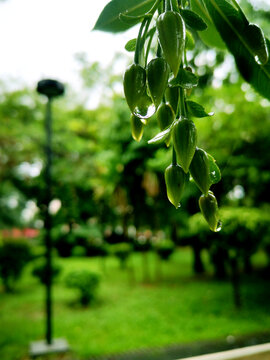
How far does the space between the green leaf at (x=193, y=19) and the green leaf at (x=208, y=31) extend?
81mm

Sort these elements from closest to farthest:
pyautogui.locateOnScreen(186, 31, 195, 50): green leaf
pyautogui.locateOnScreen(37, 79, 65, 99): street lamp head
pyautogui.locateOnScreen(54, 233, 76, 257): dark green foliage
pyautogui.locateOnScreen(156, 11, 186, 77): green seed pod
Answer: pyautogui.locateOnScreen(156, 11, 186, 77): green seed pod, pyautogui.locateOnScreen(186, 31, 195, 50): green leaf, pyautogui.locateOnScreen(37, 79, 65, 99): street lamp head, pyautogui.locateOnScreen(54, 233, 76, 257): dark green foliage

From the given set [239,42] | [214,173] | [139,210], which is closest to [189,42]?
[239,42]

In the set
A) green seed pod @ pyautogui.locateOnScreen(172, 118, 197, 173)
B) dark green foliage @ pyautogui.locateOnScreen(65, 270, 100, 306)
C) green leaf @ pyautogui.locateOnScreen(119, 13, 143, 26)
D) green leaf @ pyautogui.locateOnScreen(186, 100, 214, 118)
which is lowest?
dark green foliage @ pyautogui.locateOnScreen(65, 270, 100, 306)

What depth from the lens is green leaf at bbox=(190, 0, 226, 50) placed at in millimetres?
396

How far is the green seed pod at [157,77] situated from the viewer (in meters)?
0.31

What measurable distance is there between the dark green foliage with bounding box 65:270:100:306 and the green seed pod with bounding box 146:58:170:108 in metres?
4.81

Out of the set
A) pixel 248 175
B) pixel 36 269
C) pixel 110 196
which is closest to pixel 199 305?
pixel 248 175

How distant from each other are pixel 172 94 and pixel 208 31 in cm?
18

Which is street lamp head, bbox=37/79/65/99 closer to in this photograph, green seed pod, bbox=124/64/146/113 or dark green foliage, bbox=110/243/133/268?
green seed pod, bbox=124/64/146/113

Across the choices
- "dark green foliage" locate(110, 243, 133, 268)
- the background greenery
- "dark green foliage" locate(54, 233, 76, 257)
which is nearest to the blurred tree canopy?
the background greenery

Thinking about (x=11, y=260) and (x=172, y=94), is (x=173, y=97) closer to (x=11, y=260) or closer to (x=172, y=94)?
(x=172, y=94)

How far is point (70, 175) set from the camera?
6336 millimetres

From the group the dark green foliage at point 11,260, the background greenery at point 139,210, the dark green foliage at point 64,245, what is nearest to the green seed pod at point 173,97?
the background greenery at point 139,210

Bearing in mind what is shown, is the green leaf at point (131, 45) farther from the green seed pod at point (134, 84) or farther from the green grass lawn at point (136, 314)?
the green grass lawn at point (136, 314)
